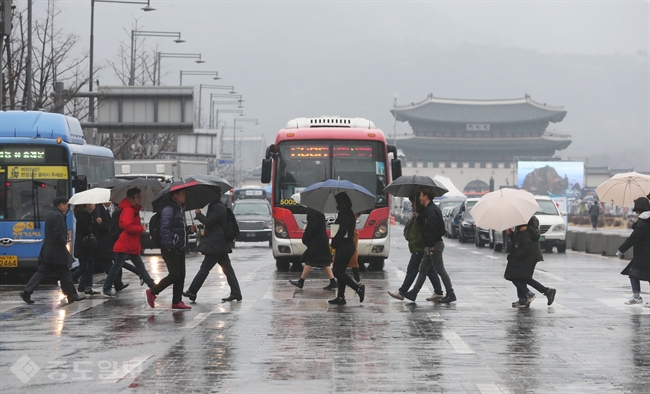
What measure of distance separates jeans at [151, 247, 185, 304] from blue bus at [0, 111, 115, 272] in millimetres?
5518

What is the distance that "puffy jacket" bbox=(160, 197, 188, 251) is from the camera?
1502cm

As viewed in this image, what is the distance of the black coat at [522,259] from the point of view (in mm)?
15492

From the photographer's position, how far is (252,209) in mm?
41562

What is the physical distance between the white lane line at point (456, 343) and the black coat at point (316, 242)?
453 cm

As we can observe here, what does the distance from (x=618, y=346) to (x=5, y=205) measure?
1271 centimetres

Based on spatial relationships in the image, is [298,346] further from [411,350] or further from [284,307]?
Result: [284,307]

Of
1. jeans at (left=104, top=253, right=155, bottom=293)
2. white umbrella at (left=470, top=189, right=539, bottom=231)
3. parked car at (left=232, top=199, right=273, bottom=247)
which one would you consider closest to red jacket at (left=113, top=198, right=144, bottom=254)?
jeans at (left=104, top=253, right=155, bottom=293)

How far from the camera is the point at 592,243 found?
116ft

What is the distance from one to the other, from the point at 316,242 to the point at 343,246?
1.00 m

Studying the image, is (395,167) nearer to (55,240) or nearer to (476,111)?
(55,240)

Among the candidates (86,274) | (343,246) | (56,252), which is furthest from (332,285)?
(56,252)

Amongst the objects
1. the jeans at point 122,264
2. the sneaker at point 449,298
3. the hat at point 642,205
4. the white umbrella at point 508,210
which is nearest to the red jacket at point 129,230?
the jeans at point 122,264

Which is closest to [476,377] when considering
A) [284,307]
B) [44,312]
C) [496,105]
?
[284,307]

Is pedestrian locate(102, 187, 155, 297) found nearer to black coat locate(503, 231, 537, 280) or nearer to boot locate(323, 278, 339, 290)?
boot locate(323, 278, 339, 290)
